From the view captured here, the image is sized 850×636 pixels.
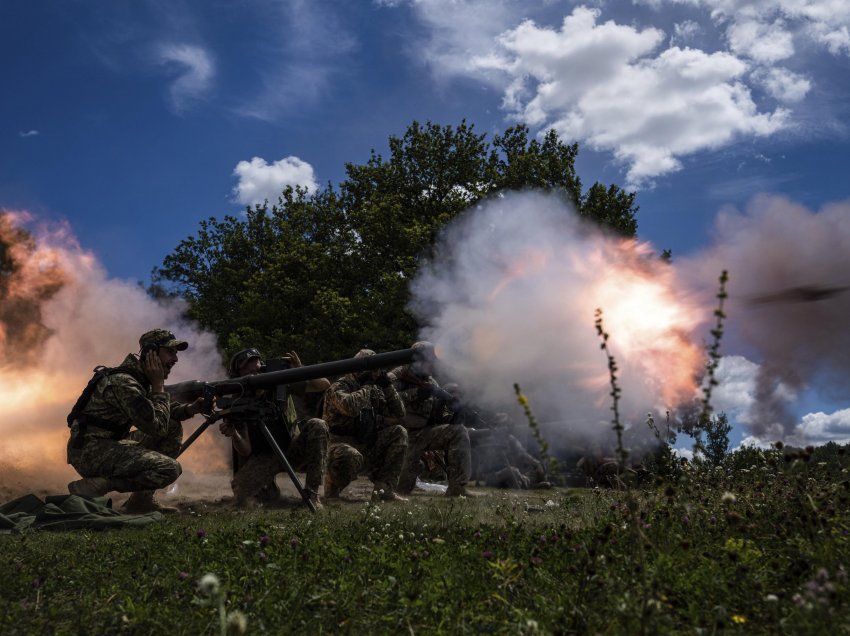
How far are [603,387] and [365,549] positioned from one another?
574 centimetres

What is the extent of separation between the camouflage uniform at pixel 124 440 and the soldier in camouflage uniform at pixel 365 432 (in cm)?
236

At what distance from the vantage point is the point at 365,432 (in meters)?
10.9

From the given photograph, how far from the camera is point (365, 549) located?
5.33m

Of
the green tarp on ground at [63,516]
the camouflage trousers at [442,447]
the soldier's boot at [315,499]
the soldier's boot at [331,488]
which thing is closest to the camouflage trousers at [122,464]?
the green tarp on ground at [63,516]

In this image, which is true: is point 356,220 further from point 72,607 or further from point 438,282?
point 72,607

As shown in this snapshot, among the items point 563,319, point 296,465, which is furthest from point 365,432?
point 563,319

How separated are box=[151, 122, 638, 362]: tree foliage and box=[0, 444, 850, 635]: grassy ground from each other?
16.5 metres

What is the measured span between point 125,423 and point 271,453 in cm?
195

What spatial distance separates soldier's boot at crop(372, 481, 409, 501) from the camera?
10570 mm

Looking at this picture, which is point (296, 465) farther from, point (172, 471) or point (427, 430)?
point (427, 430)

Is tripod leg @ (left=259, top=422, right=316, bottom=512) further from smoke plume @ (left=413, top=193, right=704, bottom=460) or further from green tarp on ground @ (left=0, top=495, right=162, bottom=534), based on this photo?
smoke plume @ (left=413, top=193, right=704, bottom=460)

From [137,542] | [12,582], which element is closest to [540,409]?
[137,542]

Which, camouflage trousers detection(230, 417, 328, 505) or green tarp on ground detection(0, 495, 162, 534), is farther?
camouflage trousers detection(230, 417, 328, 505)

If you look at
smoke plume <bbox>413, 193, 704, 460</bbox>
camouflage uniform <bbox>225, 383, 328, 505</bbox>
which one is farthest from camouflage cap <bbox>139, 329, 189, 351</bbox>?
smoke plume <bbox>413, 193, 704, 460</bbox>
